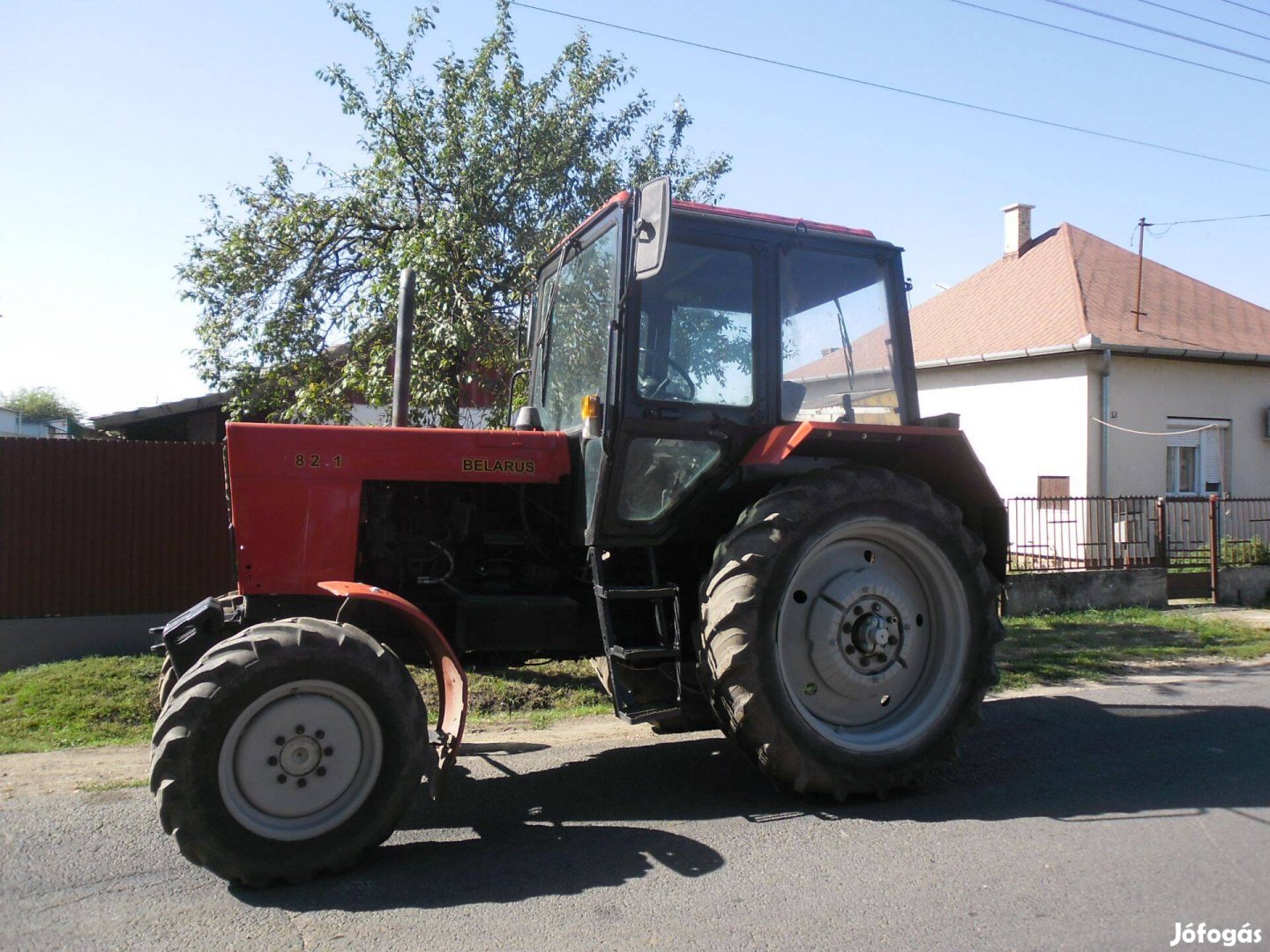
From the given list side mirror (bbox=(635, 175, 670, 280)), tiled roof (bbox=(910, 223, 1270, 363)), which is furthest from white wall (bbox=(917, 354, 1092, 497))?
side mirror (bbox=(635, 175, 670, 280))

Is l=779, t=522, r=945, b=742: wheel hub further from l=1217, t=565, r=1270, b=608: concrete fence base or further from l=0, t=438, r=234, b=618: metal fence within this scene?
l=1217, t=565, r=1270, b=608: concrete fence base

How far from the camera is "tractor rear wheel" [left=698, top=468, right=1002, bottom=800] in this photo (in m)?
4.37

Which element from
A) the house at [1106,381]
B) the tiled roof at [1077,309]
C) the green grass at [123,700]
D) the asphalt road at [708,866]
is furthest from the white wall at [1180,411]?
the green grass at [123,700]

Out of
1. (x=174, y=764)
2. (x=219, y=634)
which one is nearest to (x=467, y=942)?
(x=174, y=764)

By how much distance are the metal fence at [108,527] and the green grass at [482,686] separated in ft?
3.38

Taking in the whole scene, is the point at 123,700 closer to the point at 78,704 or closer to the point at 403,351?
the point at 78,704

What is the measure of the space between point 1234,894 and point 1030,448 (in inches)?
513

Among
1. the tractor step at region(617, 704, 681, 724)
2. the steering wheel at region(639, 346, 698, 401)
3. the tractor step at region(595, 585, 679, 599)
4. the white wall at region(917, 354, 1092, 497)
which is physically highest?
the white wall at region(917, 354, 1092, 497)

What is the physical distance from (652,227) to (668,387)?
886 millimetres

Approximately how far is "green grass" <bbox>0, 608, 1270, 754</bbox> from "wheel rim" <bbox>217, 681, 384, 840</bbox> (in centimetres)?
129

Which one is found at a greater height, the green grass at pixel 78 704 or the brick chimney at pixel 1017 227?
the brick chimney at pixel 1017 227

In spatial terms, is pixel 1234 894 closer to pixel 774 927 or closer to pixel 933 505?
pixel 774 927

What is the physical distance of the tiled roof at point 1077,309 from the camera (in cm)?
1577

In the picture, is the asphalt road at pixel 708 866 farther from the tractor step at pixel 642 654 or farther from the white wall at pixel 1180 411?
the white wall at pixel 1180 411
